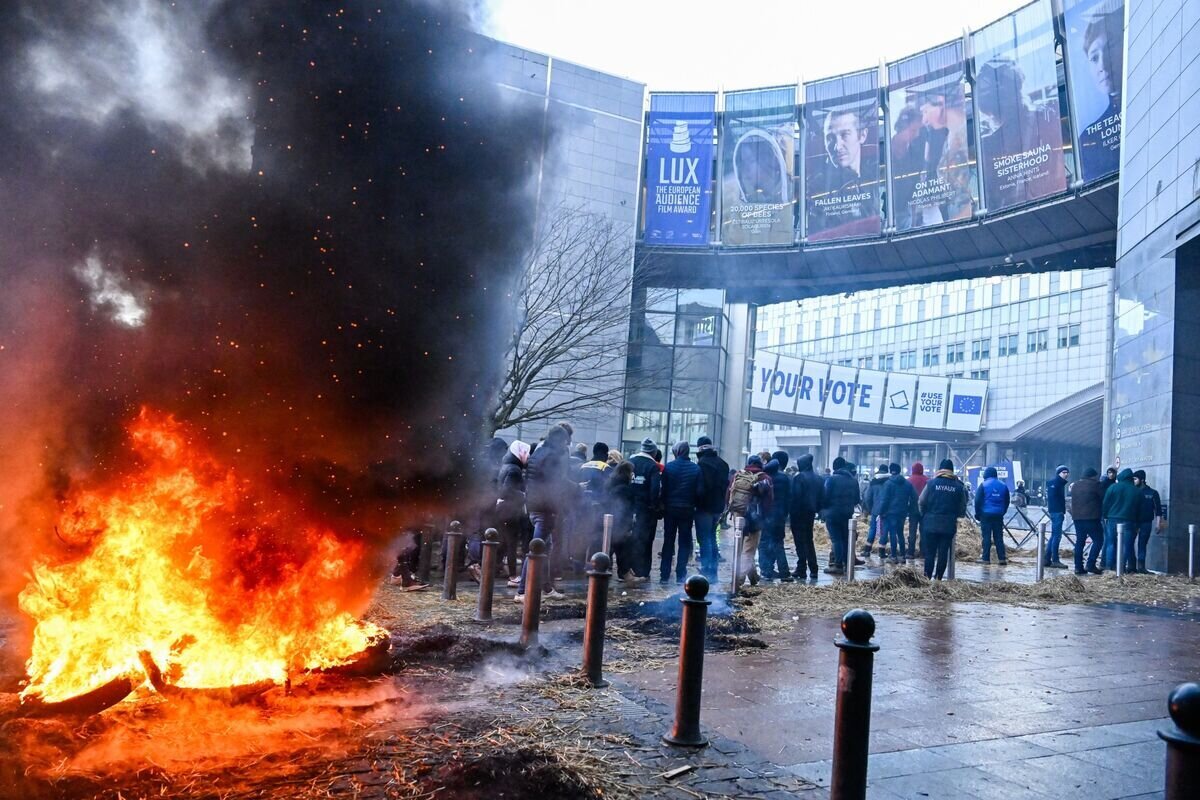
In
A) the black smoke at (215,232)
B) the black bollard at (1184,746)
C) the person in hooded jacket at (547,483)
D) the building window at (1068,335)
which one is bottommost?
the black bollard at (1184,746)

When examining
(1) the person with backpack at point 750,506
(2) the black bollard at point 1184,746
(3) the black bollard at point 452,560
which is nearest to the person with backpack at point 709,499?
(1) the person with backpack at point 750,506

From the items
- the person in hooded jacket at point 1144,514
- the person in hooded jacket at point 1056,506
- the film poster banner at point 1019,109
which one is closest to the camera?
Answer: the person in hooded jacket at point 1144,514

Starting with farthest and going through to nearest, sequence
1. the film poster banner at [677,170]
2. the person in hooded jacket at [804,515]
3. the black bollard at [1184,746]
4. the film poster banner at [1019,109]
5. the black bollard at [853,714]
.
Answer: the film poster banner at [677,170] < the film poster banner at [1019,109] < the person in hooded jacket at [804,515] < the black bollard at [853,714] < the black bollard at [1184,746]

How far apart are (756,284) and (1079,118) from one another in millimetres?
10768

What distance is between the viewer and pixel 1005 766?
161 inches

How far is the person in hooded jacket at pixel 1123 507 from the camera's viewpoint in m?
13.4

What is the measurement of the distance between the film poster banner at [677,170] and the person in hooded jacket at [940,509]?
17.8 m

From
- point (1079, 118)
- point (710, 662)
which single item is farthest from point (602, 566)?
point (1079, 118)

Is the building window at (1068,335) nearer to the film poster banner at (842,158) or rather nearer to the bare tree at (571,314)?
the film poster banner at (842,158)

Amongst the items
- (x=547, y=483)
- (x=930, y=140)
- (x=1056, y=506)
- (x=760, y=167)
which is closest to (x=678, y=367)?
(x=760, y=167)

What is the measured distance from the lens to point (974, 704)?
5.28 meters

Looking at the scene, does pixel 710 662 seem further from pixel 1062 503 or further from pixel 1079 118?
pixel 1079 118

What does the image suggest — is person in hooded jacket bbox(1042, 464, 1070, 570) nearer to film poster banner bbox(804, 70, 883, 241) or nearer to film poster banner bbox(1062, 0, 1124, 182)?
film poster banner bbox(1062, 0, 1124, 182)

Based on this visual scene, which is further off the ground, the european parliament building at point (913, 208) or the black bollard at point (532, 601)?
the european parliament building at point (913, 208)
